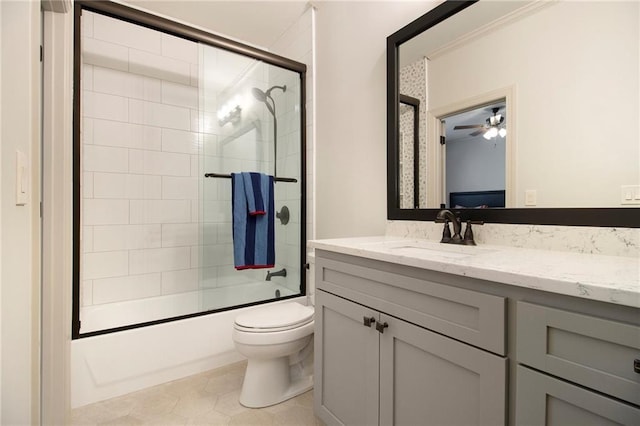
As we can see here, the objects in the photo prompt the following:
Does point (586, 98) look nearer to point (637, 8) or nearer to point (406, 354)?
point (637, 8)

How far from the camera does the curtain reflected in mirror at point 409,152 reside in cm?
155

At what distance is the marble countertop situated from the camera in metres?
0.58

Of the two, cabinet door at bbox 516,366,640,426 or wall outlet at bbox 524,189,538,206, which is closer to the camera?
cabinet door at bbox 516,366,640,426

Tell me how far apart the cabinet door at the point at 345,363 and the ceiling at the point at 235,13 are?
2.13 metres

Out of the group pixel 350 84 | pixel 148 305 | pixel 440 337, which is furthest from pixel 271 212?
pixel 440 337

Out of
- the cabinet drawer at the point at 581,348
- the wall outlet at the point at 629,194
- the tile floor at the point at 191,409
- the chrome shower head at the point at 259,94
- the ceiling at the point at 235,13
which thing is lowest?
the tile floor at the point at 191,409

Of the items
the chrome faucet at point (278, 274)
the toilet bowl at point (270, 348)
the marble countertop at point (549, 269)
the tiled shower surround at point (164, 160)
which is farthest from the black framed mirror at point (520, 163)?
the chrome faucet at point (278, 274)

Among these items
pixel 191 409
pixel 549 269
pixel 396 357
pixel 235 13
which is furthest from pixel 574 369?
pixel 235 13

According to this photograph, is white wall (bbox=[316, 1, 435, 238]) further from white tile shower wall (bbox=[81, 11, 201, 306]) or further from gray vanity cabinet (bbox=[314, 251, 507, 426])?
white tile shower wall (bbox=[81, 11, 201, 306])

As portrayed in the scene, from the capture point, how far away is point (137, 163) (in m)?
2.33

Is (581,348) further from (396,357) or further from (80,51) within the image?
(80,51)

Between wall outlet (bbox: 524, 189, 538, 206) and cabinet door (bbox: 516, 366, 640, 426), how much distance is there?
0.65 m

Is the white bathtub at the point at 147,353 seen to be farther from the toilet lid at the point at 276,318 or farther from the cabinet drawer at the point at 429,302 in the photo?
the cabinet drawer at the point at 429,302

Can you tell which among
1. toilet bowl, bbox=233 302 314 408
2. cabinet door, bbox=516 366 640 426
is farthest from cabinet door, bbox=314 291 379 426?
cabinet door, bbox=516 366 640 426
